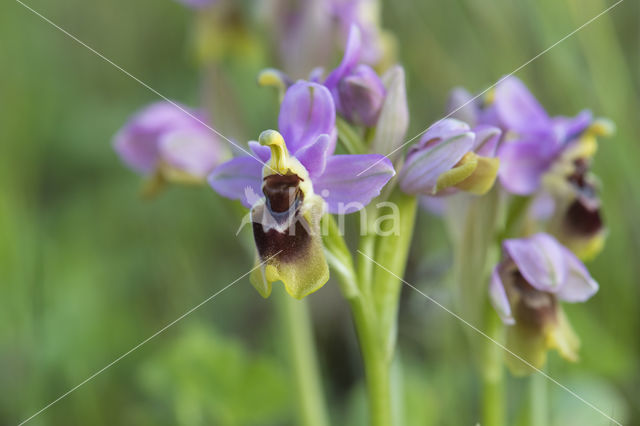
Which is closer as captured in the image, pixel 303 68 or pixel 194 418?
pixel 194 418

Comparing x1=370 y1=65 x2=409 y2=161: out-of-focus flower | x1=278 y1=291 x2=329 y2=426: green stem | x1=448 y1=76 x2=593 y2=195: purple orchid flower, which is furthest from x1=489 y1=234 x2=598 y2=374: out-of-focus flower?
x1=278 y1=291 x2=329 y2=426: green stem

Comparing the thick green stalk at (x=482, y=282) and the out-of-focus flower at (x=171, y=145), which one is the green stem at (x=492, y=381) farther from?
the out-of-focus flower at (x=171, y=145)

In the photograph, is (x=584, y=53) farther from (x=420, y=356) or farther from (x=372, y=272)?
(x=372, y=272)

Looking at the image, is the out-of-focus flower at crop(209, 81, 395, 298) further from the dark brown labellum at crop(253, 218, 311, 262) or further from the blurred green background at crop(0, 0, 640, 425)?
the blurred green background at crop(0, 0, 640, 425)

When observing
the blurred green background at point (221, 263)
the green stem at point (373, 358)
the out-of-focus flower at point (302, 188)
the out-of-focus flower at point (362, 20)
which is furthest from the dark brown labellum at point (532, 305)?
the out-of-focus flower at point (362, 20)

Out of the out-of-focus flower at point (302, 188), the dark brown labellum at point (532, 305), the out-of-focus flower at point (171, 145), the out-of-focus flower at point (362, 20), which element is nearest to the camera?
the out-of-focus flower at point (302, 188)

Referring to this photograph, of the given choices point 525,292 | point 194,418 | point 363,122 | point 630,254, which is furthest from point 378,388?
point 630,254
